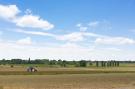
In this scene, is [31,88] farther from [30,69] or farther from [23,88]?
[30,69]

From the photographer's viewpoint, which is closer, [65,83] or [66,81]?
[65,83]

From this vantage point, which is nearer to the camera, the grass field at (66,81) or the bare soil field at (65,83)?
the bare soil field at (65,83)

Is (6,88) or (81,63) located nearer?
(6,88)

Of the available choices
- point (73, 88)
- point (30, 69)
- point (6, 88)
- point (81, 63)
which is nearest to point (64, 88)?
point (73, 88)

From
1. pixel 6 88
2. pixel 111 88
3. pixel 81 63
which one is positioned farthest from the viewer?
pixel 81 63

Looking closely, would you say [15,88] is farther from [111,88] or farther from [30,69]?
[30,69]

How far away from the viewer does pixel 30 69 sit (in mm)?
88562

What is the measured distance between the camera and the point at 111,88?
39.4m

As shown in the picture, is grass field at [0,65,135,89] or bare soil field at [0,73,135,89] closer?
bare soil field at [0,73,135,89]

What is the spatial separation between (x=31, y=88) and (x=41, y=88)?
3.66 ft

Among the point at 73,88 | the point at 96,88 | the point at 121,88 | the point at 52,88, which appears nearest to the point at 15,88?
the point at 52,88

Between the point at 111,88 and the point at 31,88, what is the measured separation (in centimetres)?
926

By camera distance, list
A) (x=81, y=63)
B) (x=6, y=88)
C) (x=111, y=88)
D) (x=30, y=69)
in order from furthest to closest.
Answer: (x=81, y=63) < (x=30, y=69) < (x=111, y=88) < (x=6, y=88)

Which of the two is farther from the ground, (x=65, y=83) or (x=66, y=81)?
(x=66, y=81)
